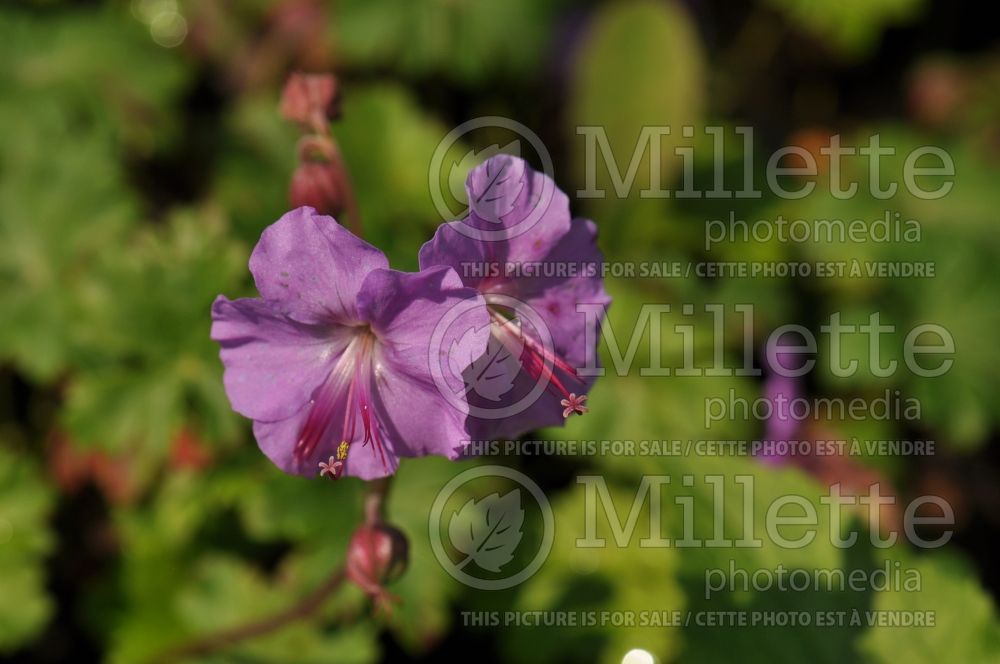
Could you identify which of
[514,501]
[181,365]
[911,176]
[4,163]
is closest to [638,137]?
[911,176]

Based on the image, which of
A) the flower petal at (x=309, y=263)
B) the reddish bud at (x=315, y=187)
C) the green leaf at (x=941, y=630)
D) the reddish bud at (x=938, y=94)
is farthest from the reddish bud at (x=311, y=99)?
the reddish bud at (x=938, y=94)

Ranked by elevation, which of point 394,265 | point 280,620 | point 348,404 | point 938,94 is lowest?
point 280,620

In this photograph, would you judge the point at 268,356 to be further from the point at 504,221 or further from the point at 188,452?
the point at 188,452

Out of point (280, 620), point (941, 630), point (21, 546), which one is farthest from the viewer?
point (21, 546)

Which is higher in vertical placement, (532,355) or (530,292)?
(530,292)

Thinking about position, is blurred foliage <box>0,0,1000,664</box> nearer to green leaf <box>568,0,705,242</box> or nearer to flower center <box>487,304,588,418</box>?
green leaf <box>568,0,705,242</box>

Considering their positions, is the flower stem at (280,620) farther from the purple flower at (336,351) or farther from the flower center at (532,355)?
the flower center at (532,355)

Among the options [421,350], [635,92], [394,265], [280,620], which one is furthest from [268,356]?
[635,92]

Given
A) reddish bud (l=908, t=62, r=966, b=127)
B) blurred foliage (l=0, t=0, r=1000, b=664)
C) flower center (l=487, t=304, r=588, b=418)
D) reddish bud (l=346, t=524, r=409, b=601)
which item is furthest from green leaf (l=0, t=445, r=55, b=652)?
reddish bud (l=908, t=62, r=966, b=127)
